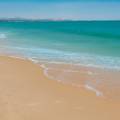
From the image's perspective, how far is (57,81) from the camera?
318 inches

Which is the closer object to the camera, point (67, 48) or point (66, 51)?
point (66, 51)

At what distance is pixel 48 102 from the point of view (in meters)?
6.17

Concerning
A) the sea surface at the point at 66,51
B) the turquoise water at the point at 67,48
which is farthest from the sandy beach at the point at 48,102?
the turquoise water at the point at 67,48

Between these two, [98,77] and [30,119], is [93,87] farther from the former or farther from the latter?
[30,119]

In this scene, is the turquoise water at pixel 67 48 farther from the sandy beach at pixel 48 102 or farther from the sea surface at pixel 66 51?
the sandy beach at pixel 48 102

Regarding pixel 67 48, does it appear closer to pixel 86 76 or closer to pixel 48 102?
pixel 86 76

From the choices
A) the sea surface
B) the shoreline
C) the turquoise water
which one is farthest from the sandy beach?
the turquoise water

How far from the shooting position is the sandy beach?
546cm

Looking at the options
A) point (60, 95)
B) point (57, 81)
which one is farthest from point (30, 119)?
point (57, 81)

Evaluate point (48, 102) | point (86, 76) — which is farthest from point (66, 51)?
point (48, 102)

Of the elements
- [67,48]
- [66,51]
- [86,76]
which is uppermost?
[86,76]

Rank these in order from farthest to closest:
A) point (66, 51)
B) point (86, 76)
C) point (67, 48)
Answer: point (67, 48)
point (66, 51)
point (86, 76)

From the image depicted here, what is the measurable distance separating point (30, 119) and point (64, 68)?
4908mm

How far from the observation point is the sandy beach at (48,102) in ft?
17.9
